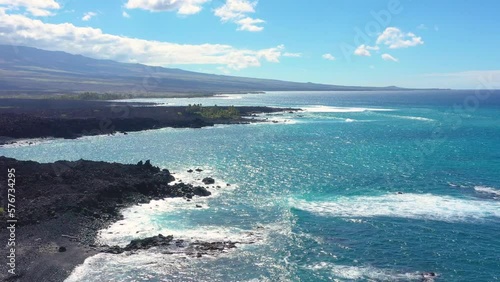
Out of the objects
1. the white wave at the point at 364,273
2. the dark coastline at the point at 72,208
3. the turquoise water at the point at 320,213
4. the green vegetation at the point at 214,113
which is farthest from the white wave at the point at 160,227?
the green vegetation at the point at 214,113

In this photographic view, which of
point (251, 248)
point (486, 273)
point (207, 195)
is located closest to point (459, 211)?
point (486, 273)

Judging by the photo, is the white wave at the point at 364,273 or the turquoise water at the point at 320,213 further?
the turquoise water at the point at 320,213

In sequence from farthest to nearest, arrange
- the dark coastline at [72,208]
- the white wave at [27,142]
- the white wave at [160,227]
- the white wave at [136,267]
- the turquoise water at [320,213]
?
the white wave at [27,142], the white wave at [160,227], the dark coastline at [72,208], the turquoise water at [320,213], the white wave at [136,267]

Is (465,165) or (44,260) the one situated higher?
(465,165)

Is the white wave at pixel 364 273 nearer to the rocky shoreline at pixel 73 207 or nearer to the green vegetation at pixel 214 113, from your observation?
the rocky shoreline at pixel 73 207

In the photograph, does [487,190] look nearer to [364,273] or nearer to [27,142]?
[364,273]

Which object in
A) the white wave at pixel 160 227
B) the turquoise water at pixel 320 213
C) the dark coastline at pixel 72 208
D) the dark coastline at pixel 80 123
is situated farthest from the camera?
the dark coastline at pixel 80 123

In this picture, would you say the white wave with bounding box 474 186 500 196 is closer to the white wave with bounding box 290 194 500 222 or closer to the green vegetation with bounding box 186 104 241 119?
Result: the white wave with bounding box 290 194 500 222

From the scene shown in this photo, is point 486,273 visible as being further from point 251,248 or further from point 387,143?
point 387,143
